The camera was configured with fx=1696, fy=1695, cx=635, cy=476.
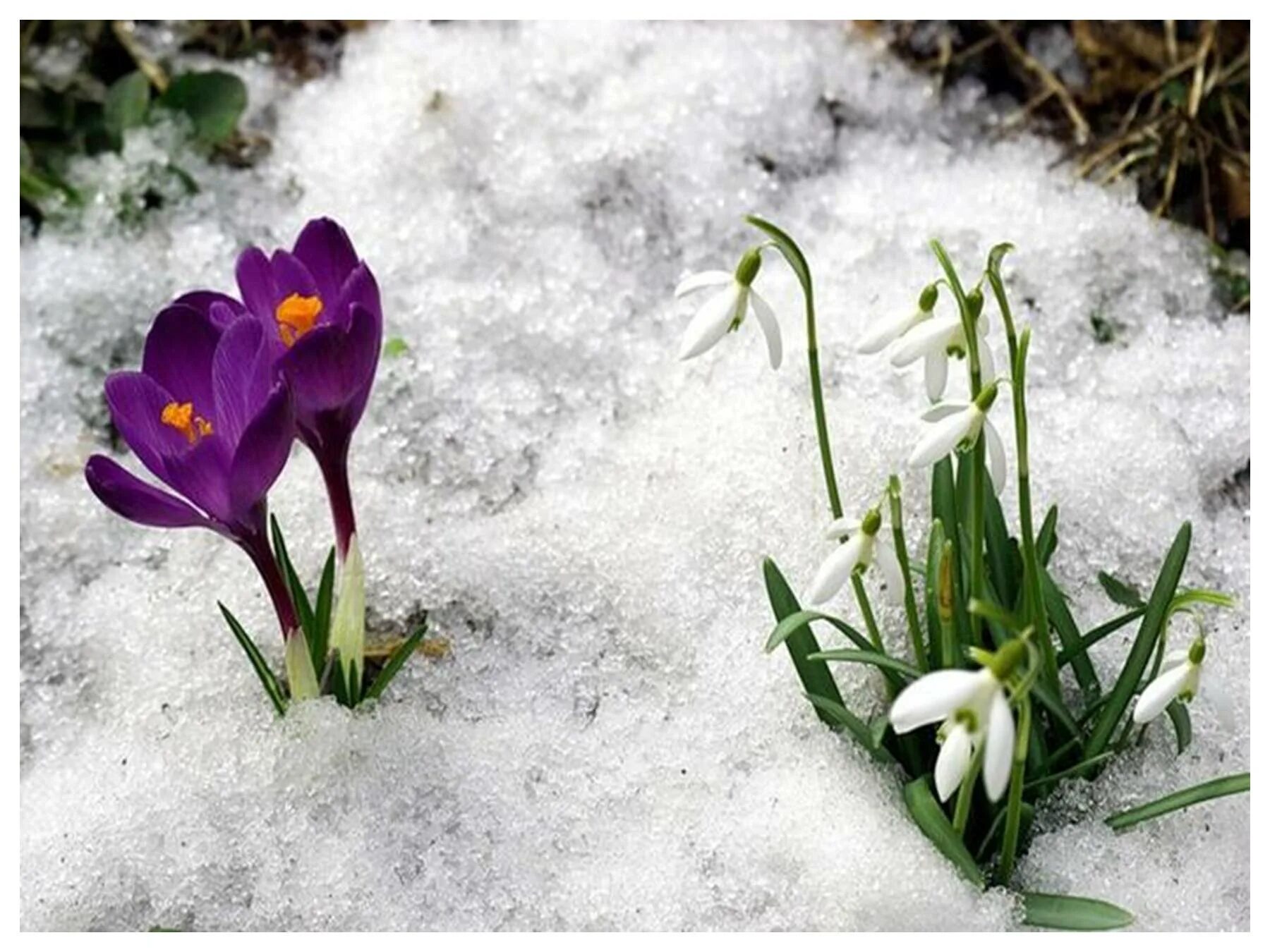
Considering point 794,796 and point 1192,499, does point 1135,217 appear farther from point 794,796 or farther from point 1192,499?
point 794,796

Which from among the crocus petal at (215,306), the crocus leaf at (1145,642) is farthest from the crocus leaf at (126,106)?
the crocus leaf at (1145,642)

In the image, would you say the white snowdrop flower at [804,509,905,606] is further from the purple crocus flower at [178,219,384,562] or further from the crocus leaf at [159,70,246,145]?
the crocus leaf at [159,70,246,145]

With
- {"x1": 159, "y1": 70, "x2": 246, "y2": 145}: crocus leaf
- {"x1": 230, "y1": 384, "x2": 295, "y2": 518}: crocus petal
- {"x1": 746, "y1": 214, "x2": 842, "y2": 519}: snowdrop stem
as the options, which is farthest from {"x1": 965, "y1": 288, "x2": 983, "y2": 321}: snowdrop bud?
{"x1": 159, "y1": 70, "x2": 246, "y2": 145}: crocus leaf

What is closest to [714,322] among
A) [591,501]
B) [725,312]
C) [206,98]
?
[725,312]

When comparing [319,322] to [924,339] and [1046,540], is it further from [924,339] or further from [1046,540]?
[1046,540]

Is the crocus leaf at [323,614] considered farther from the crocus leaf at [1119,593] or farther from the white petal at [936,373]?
the crocus leaf at [1119,593]

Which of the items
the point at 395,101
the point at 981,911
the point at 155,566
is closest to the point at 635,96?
the point at 395,101
